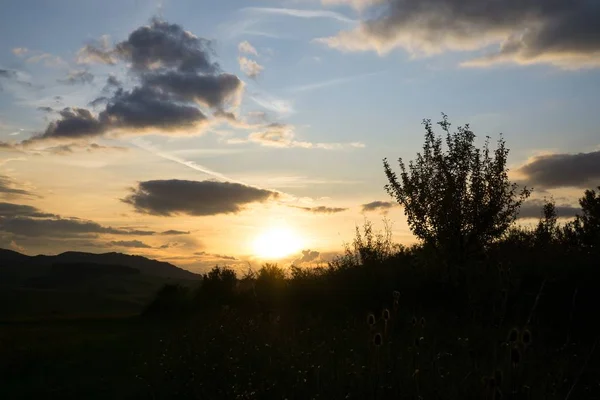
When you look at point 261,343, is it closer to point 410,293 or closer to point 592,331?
point 410,293

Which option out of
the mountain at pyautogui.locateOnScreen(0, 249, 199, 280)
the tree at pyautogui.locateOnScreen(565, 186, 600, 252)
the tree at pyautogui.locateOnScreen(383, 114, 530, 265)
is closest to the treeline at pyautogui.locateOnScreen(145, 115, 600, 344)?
the tree at pyautogui.locateOnScreen(383, 114, 530, 265)

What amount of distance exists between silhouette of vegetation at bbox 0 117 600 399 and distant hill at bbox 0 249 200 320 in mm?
19927

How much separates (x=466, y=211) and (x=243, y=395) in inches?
543

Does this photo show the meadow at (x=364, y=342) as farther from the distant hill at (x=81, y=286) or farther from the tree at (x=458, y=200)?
the distant hill at (x=81, y=286)

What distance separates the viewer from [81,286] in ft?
307

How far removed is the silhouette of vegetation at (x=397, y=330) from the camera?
785 centimetres

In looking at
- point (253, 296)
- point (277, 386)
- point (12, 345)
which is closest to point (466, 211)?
point (253, 296)

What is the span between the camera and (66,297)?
209 ft

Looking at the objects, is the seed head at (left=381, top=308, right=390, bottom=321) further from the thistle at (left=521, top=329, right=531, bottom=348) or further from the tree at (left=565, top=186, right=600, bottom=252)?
the tree at (left=565, top=186, right=600, bottom=252)

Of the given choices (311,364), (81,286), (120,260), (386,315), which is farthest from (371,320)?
(120,260)

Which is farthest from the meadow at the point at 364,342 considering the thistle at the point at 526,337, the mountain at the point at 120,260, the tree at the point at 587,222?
the mountain at the point at 120,260

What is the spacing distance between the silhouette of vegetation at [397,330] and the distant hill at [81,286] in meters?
19.9

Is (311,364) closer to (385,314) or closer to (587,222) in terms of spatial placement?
(385,314)

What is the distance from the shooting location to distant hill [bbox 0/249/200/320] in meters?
54.6
